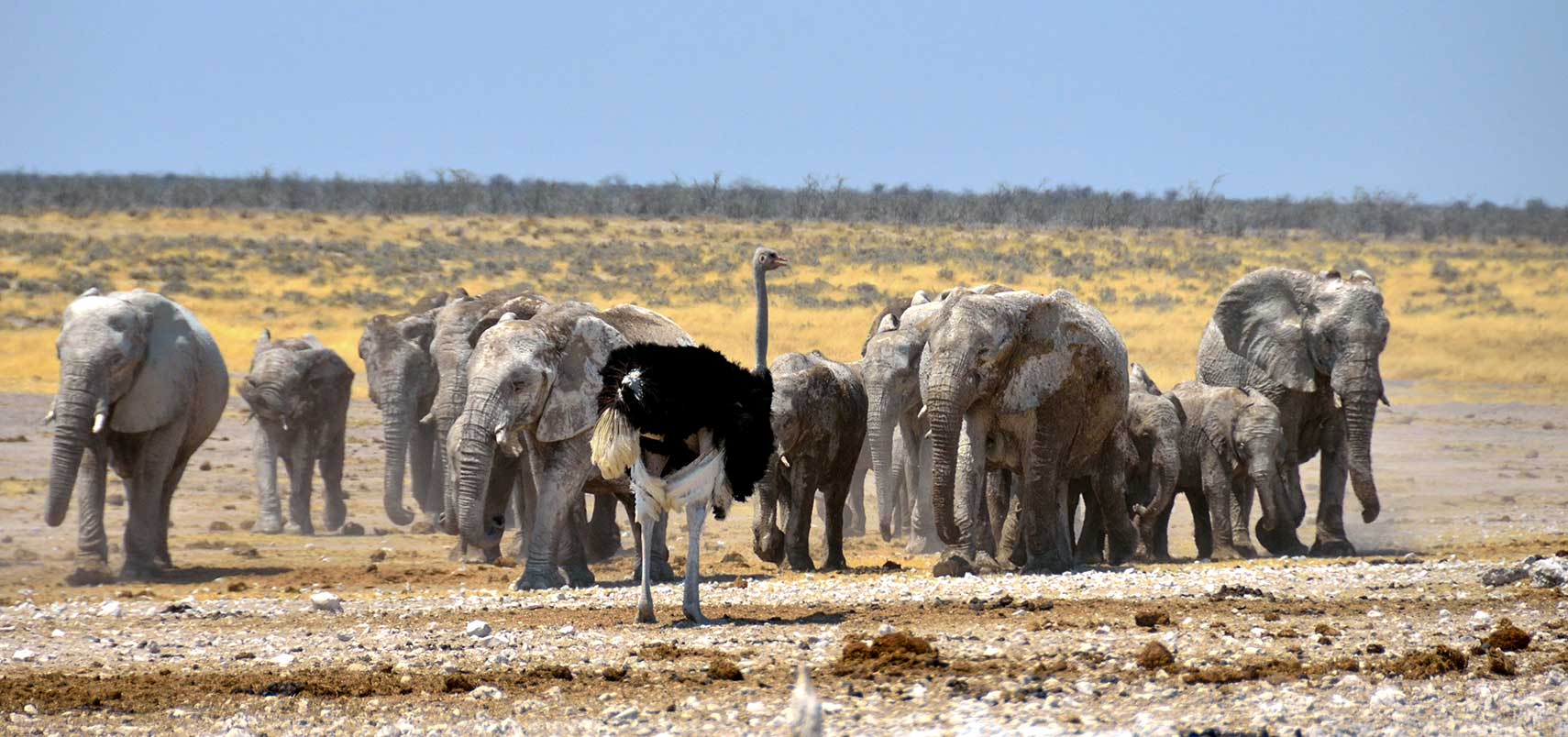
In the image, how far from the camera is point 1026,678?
9562mm

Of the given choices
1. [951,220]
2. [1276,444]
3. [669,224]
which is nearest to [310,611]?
[1276,444]

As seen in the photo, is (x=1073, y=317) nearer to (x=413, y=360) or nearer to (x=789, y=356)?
(x=789, y=356)

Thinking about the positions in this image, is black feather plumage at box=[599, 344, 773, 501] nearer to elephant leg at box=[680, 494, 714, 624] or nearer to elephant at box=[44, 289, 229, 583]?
elephant leg at box=[680, 494, 714, 624]

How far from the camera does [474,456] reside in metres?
15.2

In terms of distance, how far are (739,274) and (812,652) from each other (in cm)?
4755

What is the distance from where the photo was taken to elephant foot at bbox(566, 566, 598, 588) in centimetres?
1606

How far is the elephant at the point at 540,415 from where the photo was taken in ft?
49.6

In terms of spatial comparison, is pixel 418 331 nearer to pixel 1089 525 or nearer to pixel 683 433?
pixel 1089 525

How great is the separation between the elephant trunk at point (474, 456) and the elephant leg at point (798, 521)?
109 inches

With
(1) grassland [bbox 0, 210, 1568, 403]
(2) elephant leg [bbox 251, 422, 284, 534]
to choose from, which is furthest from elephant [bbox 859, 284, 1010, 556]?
(1) grassland [bbox 0, 210, 1568, 403]

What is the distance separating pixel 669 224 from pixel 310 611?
196 feet

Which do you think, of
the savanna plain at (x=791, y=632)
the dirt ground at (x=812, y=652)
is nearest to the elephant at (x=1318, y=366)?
the savanna plain at (x=791, y=632)

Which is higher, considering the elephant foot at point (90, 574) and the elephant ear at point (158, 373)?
the elephant ear at point (158, 373)

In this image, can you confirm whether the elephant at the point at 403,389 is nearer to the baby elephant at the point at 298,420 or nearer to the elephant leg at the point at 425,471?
the elephant leg at the point at 425,471
